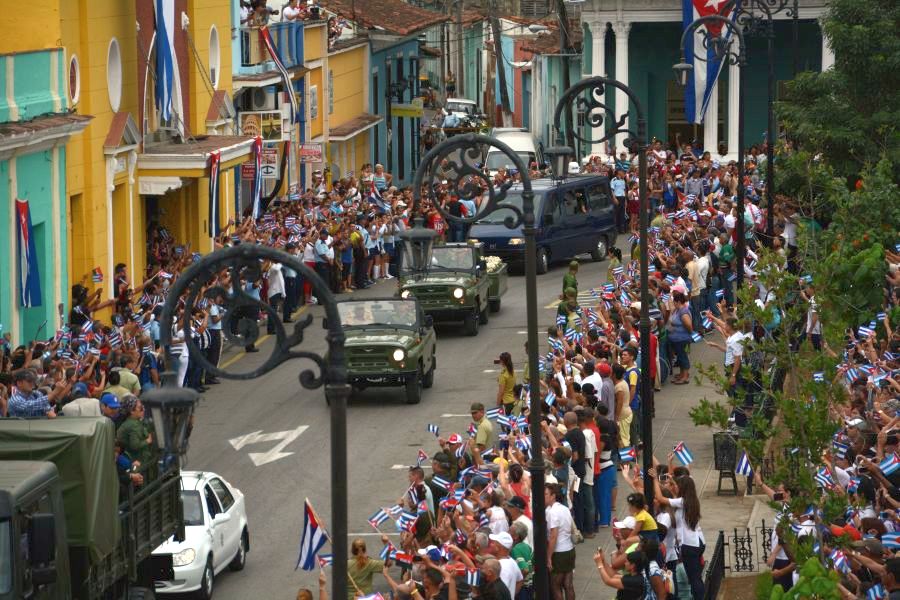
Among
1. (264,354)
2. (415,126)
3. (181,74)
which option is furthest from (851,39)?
(415,126)

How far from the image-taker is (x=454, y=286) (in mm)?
33250

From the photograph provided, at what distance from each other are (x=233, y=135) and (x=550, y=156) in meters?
24.9

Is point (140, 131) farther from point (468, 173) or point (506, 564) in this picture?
point (468, 173)

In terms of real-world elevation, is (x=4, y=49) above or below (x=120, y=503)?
above

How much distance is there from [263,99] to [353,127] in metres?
9.70

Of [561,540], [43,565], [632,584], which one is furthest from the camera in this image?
[561,540]

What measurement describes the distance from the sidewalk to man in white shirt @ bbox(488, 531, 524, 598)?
2778mm

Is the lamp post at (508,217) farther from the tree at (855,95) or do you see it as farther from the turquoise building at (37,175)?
the tree at (855,95)

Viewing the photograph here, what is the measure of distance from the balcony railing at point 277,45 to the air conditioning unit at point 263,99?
0.70 metres

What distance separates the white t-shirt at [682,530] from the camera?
58.4 feet

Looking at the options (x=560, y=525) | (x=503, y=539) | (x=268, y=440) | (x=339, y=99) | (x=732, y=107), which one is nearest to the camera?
(x=503, y=539)

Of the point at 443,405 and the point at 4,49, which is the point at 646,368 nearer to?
the point at 443,405

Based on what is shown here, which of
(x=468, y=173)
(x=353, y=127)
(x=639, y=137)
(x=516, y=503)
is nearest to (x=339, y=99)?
(x=353, y=127)

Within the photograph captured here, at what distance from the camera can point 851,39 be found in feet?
103
